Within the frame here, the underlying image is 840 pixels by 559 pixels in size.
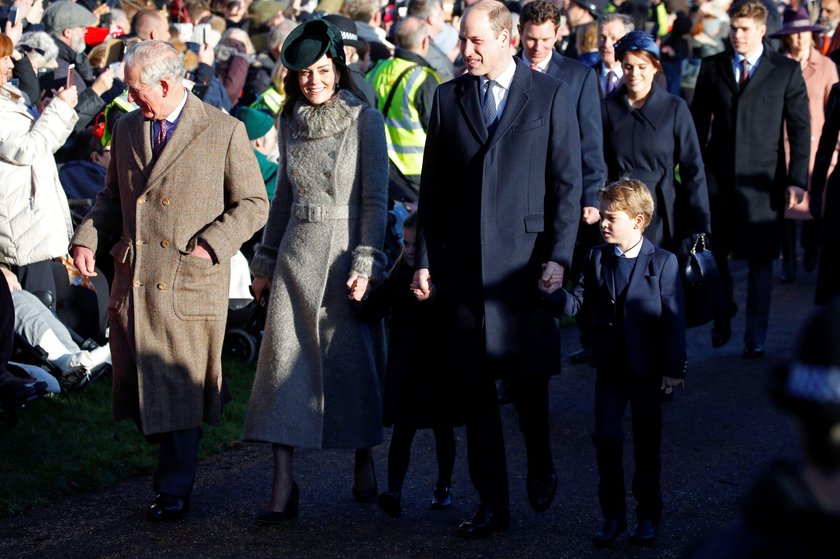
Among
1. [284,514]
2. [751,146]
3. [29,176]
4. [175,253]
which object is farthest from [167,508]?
[751,146]

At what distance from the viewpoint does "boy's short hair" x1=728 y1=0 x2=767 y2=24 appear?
8086mm

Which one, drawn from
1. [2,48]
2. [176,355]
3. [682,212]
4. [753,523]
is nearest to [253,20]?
[2,48]

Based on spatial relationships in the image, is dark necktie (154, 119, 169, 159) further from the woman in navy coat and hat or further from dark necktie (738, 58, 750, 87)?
dark necktie (738, 58, 750, 87)

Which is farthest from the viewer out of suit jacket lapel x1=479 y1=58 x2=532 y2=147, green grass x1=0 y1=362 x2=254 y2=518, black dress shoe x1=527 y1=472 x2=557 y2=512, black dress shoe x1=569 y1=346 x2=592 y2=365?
black dress shoe x1=569 y1=346 x2=592 y2=365

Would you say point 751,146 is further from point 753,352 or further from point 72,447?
point 72,447

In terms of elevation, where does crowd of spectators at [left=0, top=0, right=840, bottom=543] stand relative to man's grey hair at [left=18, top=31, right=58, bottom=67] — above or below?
below

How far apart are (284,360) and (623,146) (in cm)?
241

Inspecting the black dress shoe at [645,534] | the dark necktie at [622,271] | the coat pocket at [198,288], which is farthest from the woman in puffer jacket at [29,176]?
the black dress shoe at [645,534]

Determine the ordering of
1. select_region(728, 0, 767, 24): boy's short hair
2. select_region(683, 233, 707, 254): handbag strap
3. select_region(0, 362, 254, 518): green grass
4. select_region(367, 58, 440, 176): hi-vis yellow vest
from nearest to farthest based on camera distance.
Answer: select_region(0, 362, 254, 518): green grass, select_region(683, 233, 707, 254): handbag strap, select_region(728, 0, 767, 24): boy's short hair, select_region(367, 58, 440, 176): hi-vis yellow vest

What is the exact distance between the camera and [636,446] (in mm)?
5055

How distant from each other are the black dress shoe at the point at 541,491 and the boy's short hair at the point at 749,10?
3933 millimetres

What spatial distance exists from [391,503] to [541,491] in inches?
23.2

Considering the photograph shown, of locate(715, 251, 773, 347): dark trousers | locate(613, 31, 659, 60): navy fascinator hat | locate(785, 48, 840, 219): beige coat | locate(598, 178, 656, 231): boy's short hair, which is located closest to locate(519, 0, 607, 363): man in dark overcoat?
locate(613, 31, 659, 60): navy fascinator hat

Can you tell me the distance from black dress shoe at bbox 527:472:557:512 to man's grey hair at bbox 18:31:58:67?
574 cm
